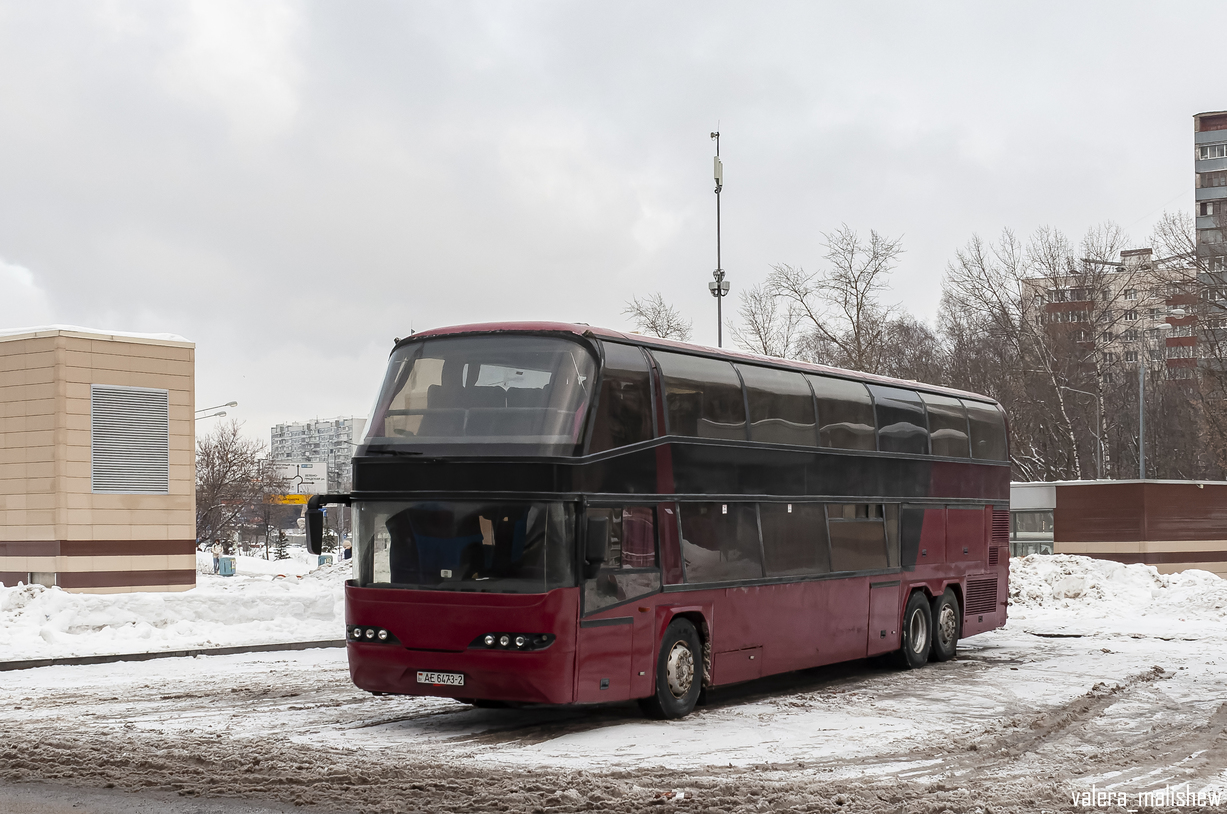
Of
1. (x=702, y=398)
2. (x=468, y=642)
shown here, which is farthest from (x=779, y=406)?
(x=468, y=642)

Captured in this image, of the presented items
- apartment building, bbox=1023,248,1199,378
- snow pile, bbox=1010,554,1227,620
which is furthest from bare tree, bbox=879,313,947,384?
snow pile, bbox=1010,554,1227,620

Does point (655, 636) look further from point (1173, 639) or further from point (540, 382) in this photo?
point (1173, 639)

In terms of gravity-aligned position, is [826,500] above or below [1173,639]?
above

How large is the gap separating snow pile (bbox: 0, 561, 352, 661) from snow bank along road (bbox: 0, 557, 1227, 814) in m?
1.51

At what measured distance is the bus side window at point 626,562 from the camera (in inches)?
490

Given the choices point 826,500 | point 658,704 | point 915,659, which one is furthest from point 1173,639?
point 658,704

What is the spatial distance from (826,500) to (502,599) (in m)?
5.61

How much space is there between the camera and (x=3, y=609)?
69.1 ft

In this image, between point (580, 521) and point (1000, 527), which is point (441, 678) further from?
point (1000, 527)

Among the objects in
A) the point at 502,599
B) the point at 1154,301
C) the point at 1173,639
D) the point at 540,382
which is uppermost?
the point at 1154,301

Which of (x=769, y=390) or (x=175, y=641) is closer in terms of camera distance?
(x=769, y=390)

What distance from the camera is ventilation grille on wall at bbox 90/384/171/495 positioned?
26.7 metres

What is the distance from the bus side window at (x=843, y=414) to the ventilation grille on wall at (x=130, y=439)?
16.0 metres

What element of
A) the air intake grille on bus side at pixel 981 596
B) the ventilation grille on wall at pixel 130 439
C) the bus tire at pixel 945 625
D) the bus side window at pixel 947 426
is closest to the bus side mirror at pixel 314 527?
the bus side window at pixel 947 426
